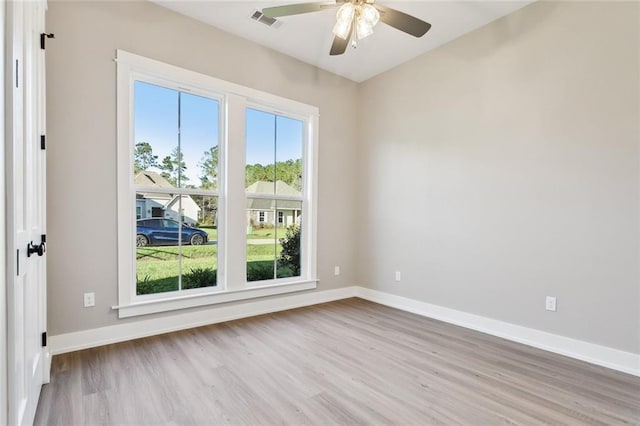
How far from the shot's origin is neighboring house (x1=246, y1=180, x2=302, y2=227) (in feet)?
12.3

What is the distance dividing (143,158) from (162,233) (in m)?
0.74

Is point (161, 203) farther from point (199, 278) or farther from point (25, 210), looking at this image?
point (25, 210)

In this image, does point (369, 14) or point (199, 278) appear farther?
point (199, 278)

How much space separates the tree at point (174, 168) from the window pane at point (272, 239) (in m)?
0.77

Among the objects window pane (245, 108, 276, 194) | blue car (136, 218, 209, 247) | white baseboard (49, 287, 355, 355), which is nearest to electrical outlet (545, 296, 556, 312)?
white baseboard (49, 287, 355, 355)

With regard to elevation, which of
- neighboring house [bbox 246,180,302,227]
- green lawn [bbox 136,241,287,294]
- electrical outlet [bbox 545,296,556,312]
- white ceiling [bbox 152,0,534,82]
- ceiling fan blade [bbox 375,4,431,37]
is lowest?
electrical outlet [bbox 545,296,556,312]

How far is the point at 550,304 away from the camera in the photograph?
2.81 m

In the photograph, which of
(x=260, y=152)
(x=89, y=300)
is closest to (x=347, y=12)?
(x=260, y=152)

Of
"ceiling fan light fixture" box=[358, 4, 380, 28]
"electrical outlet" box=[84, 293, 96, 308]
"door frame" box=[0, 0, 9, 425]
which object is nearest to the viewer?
"door frame" box=[0, 0, 9, 425]

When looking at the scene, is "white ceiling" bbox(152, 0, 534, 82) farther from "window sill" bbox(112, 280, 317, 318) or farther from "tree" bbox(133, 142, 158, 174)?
"window sill" bbox(112, 280, 317, 318)

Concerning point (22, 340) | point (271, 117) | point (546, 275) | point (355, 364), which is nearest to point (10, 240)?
point (22, 340)

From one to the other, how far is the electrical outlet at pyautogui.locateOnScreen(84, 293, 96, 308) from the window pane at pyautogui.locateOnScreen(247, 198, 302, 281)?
1.48 meters

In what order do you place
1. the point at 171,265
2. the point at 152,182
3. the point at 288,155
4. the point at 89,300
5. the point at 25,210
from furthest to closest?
1. the point at 288,155
2. the point at 171,265
3. the point at 152,182
4. the point at 89,300
5. the point at 25,210

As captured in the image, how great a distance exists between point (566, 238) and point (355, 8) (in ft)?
8.26
